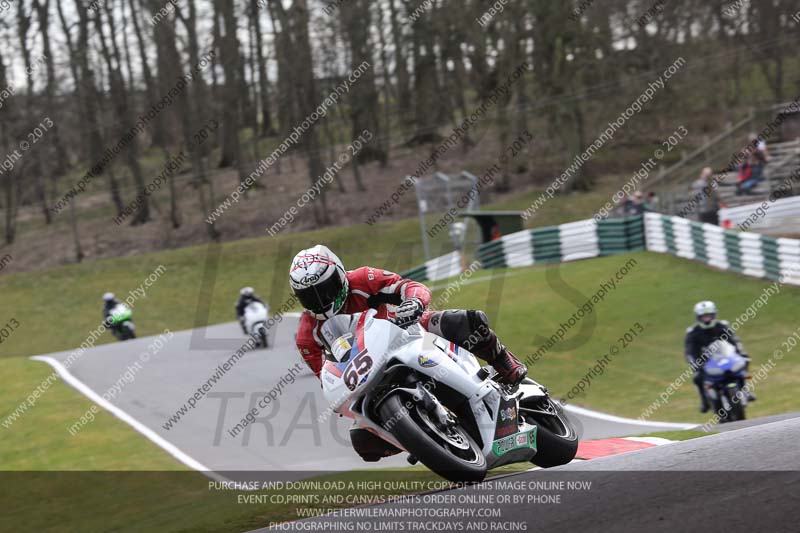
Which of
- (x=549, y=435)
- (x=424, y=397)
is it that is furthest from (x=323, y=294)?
(x=549, y=435)

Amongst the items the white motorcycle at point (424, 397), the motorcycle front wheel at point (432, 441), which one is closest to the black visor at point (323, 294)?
the white motorcycle at point (424, 397)

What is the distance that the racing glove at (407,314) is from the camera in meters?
6.03

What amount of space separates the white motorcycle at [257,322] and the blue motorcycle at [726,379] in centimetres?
1024

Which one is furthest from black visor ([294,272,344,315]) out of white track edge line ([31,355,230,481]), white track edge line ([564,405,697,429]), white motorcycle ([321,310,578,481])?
white track edge line ([564,405,697,429])

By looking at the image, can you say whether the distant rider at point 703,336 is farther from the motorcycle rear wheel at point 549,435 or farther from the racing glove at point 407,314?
the racing glove at point 407,314

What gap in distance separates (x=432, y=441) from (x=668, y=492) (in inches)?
53.7

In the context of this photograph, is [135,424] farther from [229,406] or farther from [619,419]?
[619,419]

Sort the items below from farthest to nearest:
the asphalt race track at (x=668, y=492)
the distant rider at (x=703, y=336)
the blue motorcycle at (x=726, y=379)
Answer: the distant rider at (x=703, y=336) → the blue motorcycle at (x=726, y=379) → the asphalt race track at (x=668, y=492)

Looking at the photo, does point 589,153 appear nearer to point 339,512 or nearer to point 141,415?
point 141,415

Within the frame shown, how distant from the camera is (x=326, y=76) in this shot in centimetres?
4278

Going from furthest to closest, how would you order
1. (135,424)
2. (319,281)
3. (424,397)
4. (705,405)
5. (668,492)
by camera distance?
(135,424) → (705,405) → (319,281) → (424,397) → (668,492)

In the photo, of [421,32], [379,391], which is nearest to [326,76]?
[421,32]

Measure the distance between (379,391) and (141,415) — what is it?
917cm

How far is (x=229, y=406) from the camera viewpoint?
47.0 feet
